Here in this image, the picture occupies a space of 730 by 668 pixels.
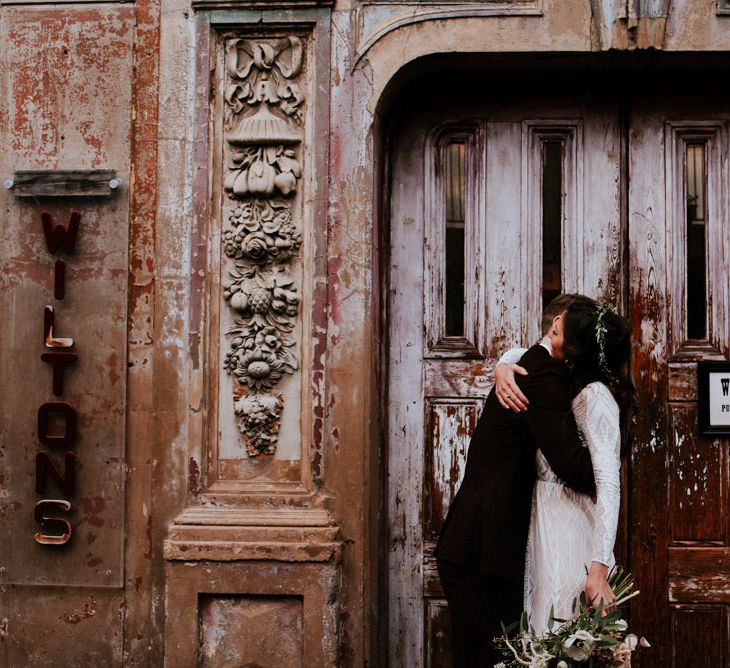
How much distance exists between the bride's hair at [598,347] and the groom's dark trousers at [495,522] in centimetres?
7

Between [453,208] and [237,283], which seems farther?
[453,208]

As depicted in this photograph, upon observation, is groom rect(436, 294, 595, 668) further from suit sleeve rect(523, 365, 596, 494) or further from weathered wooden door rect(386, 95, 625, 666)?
weathered wooden door rect(386, 95, 625, 666)

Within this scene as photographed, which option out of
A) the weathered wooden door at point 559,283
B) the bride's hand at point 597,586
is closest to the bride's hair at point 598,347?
the bride's hand at point 597,586

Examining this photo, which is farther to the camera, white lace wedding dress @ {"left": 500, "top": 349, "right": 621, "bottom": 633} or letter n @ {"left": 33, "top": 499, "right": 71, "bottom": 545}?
letter n @ {"left": 33, "top": 499, "right": 71, "bottom": 545}

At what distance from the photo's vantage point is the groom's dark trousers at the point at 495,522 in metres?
3.90

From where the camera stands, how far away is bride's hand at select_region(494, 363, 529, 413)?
3883 millimetres

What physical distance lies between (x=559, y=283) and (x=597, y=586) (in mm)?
1717

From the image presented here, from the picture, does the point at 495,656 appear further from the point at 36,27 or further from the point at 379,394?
the point at 36,27

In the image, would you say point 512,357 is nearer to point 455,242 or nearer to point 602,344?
point 602,344

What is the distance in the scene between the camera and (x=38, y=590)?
15.5 feet

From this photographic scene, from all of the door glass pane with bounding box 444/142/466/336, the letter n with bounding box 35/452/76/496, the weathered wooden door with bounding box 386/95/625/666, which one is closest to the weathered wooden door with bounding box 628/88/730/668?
the weathered wooden door with bounding box 386/95/625/666

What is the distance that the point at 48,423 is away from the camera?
Result: 4.75 meters

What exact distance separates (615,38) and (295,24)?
148 centimetres

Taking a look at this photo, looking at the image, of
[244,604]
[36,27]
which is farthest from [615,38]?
[244,604]
